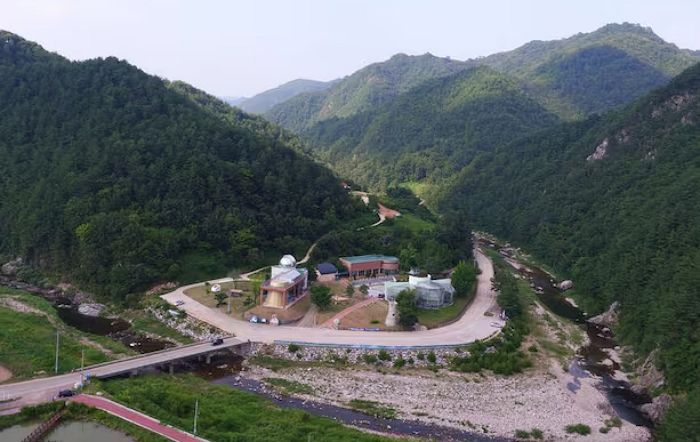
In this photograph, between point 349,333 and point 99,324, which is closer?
point 349,333

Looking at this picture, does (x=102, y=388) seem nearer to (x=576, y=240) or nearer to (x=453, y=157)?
(x=576, y=240)

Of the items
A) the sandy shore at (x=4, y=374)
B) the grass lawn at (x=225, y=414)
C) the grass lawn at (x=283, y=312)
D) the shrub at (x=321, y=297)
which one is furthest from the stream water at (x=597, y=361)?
the sandy shore at (x=4, y=374)

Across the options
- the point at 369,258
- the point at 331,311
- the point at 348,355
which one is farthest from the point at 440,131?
the point at 348,355

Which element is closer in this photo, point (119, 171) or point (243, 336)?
point (243, 336)

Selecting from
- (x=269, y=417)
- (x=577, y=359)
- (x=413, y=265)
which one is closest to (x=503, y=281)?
(x=413, y=265)

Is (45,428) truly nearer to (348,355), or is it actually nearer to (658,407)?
(348,355)

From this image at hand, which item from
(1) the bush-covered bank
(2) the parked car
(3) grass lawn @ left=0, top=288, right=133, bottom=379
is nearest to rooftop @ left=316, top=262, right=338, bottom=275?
(3) grass lawn @ left=0, top=288, right=133, bottom=379
